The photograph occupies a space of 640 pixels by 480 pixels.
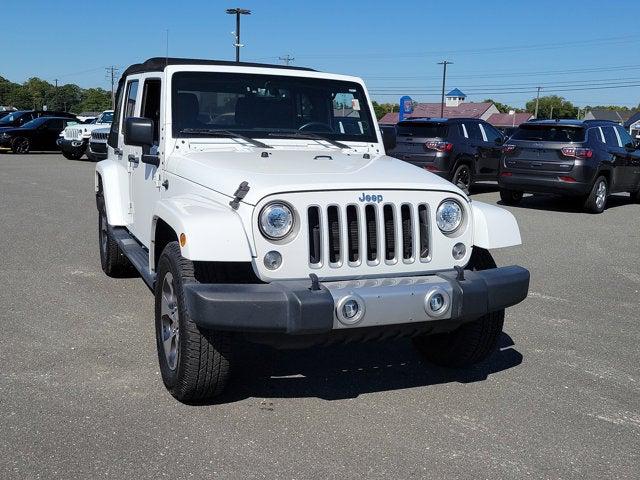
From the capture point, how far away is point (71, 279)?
22.4 feet

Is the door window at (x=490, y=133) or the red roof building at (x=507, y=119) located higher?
the door window at (x=490, y=133)

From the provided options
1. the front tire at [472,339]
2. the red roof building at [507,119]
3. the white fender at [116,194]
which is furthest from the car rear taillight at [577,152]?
the red roof building at [507,119]

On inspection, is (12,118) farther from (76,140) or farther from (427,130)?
(427,130)

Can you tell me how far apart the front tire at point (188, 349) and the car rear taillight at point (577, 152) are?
1027 centimetres

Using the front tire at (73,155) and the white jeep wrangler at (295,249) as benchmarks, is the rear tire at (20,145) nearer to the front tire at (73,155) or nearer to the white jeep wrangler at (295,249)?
the front tire at (73,155)

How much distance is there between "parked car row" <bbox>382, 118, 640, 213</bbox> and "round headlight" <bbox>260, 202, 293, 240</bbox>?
30.7 feet

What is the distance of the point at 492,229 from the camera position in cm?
410

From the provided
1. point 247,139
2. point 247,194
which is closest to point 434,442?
point 247,194

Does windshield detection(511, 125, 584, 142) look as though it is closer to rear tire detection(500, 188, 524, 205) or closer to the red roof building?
rear tire detection(500, 188, 524, 205)

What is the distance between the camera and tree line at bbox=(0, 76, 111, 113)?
123 metres

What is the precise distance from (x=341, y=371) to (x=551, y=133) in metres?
9.78

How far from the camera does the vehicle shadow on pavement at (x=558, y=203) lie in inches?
546

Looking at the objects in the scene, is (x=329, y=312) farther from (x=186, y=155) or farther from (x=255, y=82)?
(x=255, y=82)

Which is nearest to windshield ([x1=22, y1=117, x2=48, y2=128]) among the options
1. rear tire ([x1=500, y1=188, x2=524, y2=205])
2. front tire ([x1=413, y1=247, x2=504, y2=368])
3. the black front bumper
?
rear tire ([x1=500, y1=188, x2=524, y2=205])
